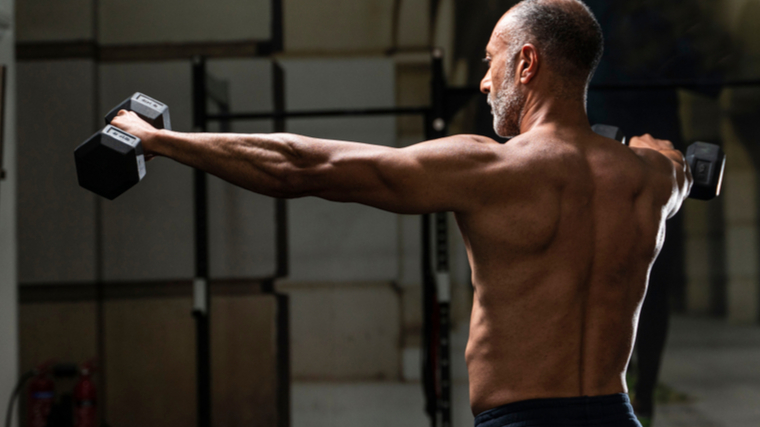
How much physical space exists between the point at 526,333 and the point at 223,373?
2.57 metres

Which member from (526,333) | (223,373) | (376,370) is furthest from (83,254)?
(526,333)

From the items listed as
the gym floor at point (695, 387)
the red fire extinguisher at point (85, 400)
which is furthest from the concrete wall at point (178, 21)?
the gym floor at point (695, 387)

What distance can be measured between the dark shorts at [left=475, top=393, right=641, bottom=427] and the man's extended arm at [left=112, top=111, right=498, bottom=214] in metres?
0.39

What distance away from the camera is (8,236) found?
2.84m

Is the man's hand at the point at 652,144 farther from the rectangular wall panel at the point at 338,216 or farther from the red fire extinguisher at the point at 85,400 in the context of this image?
the red fire extinguisher at the point at 85,400

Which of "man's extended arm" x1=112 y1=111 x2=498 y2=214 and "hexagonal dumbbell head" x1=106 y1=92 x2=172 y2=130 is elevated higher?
"hexagonal dumbbell head" x1=106 y1=92 x2=172 y2=130

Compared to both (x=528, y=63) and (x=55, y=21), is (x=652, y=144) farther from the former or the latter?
(x=55, y=21)

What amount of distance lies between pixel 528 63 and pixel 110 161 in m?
0.82

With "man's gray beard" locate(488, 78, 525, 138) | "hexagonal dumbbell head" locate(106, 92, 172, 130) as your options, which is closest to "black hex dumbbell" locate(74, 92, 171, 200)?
"hexagonal dumbbell head" locate(106, 92, 172, 130)

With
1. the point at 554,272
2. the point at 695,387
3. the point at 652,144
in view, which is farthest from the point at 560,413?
the point at 695,387

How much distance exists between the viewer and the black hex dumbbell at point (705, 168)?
4.62 ft

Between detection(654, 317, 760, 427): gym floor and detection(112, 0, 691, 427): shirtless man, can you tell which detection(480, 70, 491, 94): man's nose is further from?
detection(654, 317, 760, 427): gym floor

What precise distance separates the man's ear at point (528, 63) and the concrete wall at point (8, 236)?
2809mm

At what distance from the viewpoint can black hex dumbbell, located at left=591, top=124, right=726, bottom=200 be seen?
1409 mm
